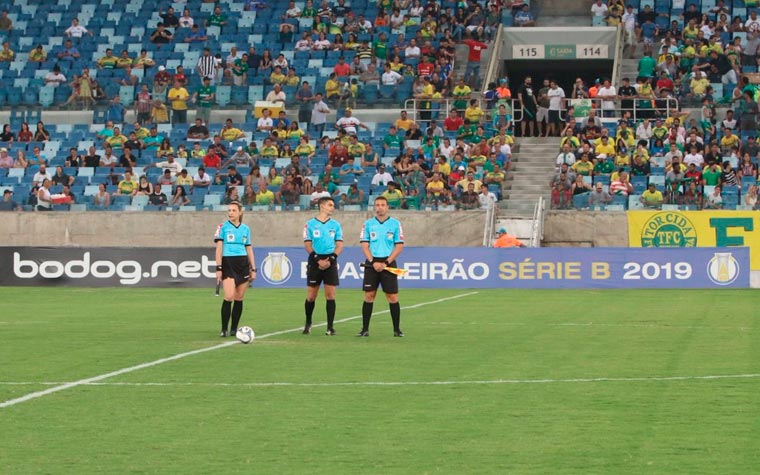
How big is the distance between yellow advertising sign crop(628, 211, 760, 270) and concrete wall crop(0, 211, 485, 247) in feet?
14.5

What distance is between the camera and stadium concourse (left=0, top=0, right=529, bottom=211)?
41375 mm

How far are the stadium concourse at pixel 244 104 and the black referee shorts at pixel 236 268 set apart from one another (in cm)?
2024

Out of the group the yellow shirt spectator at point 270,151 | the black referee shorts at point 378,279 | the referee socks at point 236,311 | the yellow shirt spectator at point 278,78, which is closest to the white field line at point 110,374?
the referee socks at point 236,311

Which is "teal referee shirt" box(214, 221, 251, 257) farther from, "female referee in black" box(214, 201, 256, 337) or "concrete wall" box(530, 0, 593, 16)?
"concrete wall" box(530, 0, 593, 16)

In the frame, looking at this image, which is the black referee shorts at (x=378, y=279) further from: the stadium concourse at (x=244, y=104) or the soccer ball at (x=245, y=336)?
the stadium concourse at (x=244, y=104)

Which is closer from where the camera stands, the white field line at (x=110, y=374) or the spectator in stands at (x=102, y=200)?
the white field line at (x=110, y=374)

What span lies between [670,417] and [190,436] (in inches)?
152

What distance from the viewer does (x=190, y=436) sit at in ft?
34.4

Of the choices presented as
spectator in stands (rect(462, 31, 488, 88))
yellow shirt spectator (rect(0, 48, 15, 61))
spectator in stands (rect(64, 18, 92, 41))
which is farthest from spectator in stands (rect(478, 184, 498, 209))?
yellow shirt spectator (rect(0, 48, 15, 61))

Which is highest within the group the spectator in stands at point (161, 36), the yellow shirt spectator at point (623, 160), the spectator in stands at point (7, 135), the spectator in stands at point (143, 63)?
the spectator in stands at point (161, 36)

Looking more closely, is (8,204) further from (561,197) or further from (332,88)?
(561,197)

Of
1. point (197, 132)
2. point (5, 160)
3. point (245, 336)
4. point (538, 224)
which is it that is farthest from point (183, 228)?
point (245, 336)

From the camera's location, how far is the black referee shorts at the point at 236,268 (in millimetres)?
19266

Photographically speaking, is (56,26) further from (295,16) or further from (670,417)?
(670,417)
